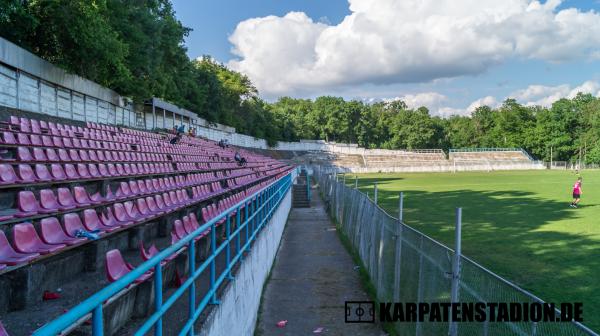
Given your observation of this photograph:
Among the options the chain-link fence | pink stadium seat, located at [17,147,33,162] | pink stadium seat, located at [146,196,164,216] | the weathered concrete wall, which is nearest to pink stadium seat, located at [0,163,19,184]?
pink stadium seat, located at [17,147,33,162]

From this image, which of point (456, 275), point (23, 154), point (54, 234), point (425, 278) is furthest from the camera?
point (23, 154)

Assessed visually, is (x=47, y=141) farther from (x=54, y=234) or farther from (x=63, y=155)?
(x=54, y=234)

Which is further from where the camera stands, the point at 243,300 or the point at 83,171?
the point at 83,171

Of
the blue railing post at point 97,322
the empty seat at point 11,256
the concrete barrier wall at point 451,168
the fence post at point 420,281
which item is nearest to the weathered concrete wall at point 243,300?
the empty seat at point 11,256

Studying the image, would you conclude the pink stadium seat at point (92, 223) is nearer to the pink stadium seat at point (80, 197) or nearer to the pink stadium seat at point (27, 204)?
the pink stadium seat at point (27, 204)

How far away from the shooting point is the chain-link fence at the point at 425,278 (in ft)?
10.2

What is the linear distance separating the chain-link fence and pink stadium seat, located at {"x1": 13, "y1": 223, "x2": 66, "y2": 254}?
155 inches

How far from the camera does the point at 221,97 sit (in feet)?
195

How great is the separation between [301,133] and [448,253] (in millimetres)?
106289

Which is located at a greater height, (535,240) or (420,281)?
(420,281)

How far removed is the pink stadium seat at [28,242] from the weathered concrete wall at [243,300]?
69.5 inches

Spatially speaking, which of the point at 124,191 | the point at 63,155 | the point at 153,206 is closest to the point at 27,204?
the point at 153,206

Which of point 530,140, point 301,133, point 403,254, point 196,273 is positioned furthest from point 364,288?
point 530,140

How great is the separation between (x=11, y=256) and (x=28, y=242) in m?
0.49
